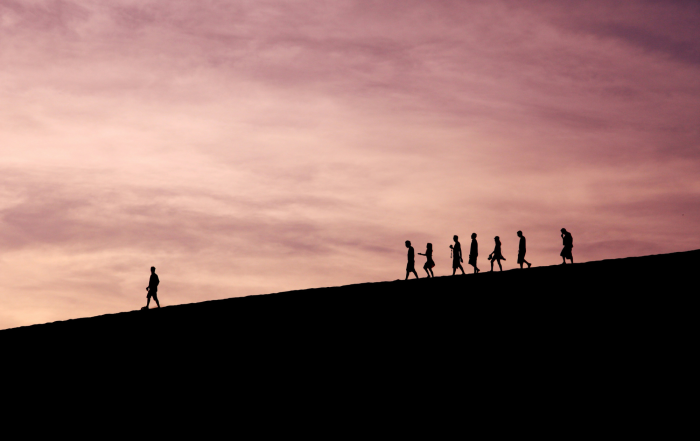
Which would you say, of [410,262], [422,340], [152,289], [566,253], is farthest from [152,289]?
[566,253]

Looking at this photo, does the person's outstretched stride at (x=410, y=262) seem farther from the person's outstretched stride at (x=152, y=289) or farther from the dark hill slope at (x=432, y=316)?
the person's outstretched stride at (x=152, y=289)

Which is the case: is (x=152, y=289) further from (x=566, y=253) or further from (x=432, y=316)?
(x=566, y=253)

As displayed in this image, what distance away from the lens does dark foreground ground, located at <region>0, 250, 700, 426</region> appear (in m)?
14.2

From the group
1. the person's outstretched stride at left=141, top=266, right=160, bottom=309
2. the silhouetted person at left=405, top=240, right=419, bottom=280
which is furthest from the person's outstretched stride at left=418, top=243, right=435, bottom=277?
the person's outstretched stride at left=141, top=266, right=160, bottom=309

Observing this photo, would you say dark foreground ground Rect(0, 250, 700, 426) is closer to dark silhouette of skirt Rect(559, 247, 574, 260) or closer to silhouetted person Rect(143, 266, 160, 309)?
silhouetted person Rect(143, 266, 160, 309)

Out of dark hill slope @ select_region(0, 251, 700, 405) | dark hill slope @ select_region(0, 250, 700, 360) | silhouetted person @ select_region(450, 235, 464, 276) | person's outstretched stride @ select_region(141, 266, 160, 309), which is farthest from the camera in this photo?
person's outstretched stride @ select_region(141, 266, 160, 309)

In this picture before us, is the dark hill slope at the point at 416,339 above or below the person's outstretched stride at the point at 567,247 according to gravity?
below

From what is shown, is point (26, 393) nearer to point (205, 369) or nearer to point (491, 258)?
point (205, 369)

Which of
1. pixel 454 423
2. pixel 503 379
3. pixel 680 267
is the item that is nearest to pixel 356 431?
pixel 454 423

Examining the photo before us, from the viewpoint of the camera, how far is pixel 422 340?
1712 cm

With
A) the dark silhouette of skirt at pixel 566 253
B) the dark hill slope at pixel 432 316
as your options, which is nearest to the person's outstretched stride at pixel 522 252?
the dark silhouette of skirt at pixel 566 253

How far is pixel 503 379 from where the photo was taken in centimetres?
1460

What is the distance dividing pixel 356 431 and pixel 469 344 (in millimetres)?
2918

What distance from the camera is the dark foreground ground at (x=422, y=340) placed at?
46.5ft
